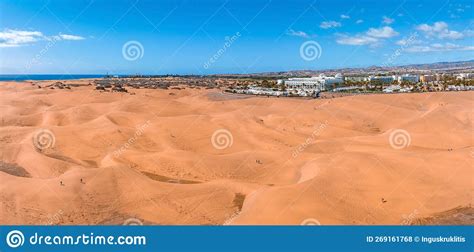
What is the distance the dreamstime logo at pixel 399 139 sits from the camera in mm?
30609

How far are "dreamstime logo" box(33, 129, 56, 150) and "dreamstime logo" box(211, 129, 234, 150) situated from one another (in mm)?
11832

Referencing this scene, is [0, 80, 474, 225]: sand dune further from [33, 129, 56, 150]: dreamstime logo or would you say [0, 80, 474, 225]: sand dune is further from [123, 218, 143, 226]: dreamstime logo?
[123, 218, 143, 226]: dreamstime logo

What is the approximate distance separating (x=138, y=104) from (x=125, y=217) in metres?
34.8

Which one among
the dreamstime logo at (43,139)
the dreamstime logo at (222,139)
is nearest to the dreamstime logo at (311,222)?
the dreamstime logo at (222,139)

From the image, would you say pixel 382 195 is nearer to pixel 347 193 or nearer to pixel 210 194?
pixel 347 193

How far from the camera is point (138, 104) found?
50.4 m

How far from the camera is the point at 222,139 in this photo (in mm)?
33562

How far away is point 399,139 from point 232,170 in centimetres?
1532

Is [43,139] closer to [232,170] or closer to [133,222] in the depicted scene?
[232,170]

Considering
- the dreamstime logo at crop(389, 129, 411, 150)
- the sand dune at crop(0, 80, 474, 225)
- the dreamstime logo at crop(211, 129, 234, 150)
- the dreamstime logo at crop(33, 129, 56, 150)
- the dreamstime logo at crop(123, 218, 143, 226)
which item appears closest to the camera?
the dreamstime logo at crop(123, 218, 143, 226)

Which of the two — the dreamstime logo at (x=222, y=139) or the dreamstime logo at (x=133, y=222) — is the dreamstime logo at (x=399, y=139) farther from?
the dreamstime logo at (x=133, y=222)

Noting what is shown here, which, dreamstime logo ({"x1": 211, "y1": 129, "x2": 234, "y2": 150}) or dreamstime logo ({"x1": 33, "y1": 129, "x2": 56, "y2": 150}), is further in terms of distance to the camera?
dreamstime logo ({"x1": 211, "y1": 129, "x2": 234, "y2": 150})

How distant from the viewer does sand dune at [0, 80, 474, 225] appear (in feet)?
55.7

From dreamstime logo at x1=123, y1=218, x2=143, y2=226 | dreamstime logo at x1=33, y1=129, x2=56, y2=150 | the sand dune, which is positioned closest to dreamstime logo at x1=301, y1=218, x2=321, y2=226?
the sand dune
